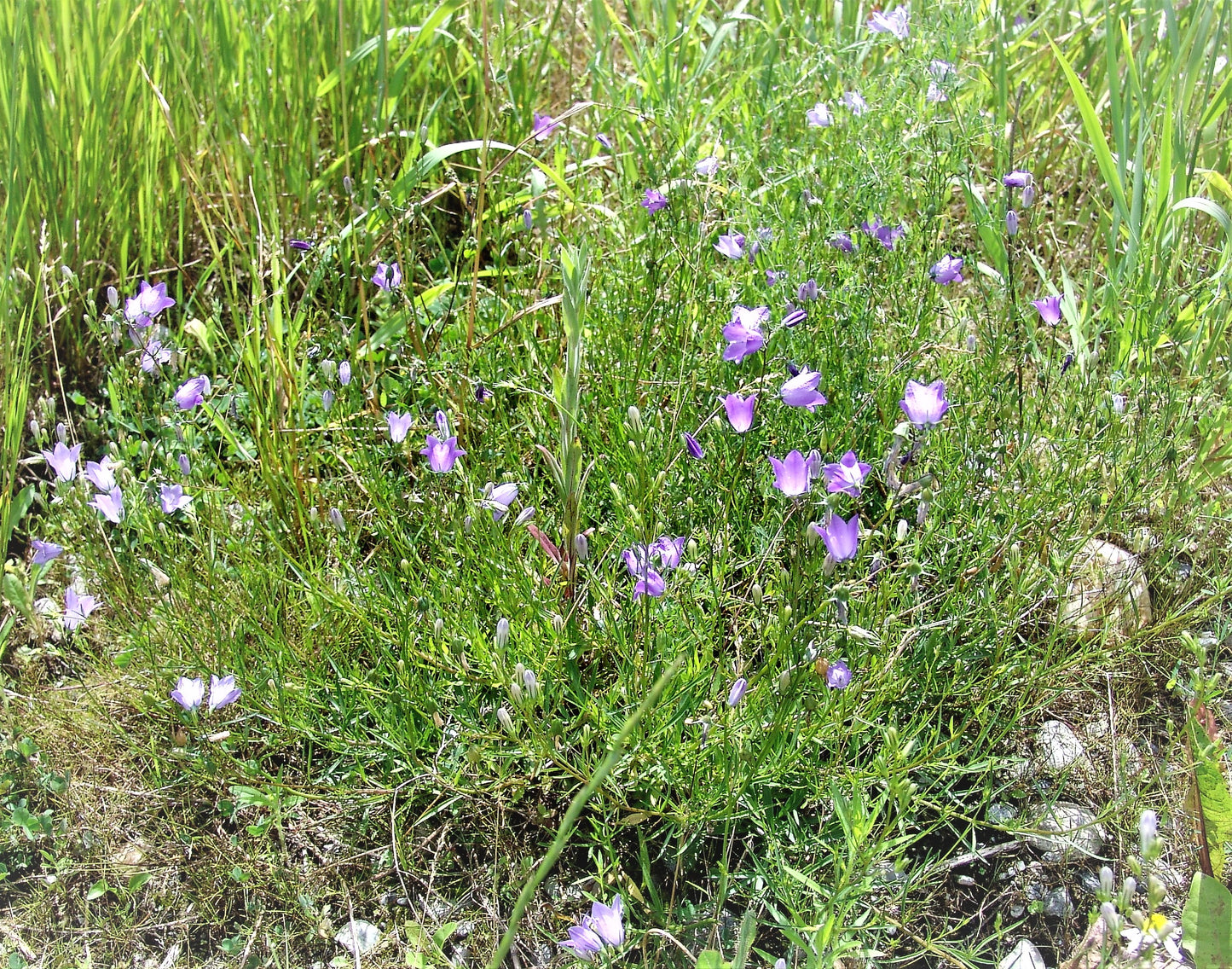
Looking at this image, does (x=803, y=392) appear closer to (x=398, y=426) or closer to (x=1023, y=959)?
(x=398, y=426)

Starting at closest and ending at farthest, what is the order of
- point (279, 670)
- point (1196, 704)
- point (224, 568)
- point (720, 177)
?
point (1196, 704) < point (279, 670) < point (224, 568) < point (720, 177)

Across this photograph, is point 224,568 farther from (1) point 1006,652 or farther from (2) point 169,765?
(1) point 1006,652

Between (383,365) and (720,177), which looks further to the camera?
(720,177)

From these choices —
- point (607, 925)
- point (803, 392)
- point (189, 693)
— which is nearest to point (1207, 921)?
point (607, 925)

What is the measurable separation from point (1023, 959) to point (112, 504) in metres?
1.90

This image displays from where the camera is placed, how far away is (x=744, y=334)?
6.39 feet

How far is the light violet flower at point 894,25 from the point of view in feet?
9.17

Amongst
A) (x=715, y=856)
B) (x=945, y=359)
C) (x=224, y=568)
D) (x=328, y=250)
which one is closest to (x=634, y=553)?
(x=715, y=856)

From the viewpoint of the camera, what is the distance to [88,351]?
267 cm

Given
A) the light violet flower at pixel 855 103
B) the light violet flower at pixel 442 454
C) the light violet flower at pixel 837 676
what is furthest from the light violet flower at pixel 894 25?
the light violet flower at pixel 837 676

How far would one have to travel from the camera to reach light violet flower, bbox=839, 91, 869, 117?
263 centimetres

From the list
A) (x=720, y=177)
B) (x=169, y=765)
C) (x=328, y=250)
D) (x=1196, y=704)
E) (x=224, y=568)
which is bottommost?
(x=169, y=765)

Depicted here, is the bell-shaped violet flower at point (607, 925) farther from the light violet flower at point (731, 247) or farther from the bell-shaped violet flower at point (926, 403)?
the light violet flower at point (731, 247)

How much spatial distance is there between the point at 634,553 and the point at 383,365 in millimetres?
1196
